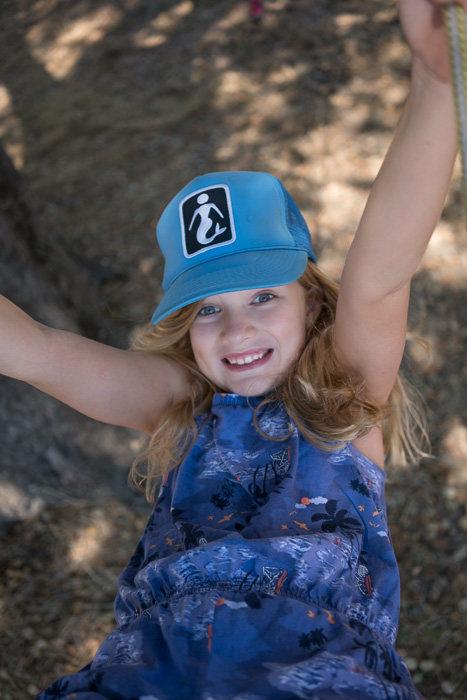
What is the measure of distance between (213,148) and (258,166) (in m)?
0.44

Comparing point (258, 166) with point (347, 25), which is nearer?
point (258, 166)

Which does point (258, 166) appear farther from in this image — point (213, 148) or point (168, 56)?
point (168, 56)

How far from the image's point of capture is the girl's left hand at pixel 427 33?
112cm

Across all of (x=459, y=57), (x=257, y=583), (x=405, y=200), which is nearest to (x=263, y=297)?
(x=405, y=200)

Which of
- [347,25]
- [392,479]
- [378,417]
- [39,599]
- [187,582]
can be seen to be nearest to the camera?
[187,582]

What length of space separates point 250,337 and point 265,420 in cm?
27

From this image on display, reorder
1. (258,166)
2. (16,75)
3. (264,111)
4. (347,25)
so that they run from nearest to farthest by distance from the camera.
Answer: (258,166) → (264,111) → (347,25) → (16,75)

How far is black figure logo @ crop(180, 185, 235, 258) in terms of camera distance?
6.20 feet

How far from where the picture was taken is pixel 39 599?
9.17ft

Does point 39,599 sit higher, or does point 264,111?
point 264,111

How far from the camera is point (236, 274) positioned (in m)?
1.81

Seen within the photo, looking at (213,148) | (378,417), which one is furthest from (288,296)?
(213,148)

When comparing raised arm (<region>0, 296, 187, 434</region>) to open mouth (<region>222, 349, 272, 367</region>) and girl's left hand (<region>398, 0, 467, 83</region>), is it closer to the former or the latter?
open mouth (<region>222, 349, 272, 367</region>)

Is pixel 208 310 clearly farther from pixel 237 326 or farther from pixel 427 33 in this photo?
pixel 427 33
